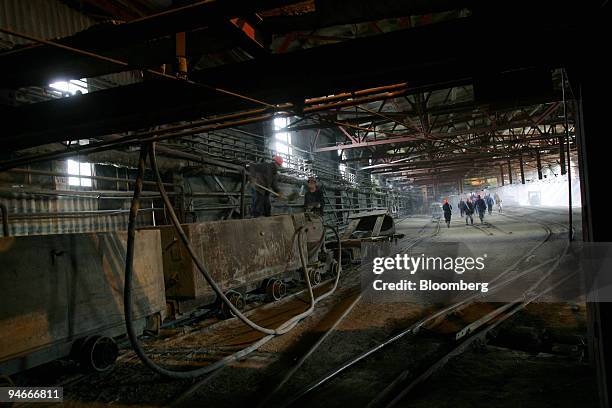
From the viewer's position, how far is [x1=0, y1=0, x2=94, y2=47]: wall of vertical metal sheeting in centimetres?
726

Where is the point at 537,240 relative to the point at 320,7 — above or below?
below

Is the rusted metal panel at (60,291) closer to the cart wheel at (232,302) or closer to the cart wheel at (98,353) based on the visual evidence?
the cart wheel at (98,353)

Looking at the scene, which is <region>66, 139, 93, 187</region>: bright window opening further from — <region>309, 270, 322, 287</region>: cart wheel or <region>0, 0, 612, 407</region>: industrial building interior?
<region>309, 270, 322, 287</region>: cart wheel

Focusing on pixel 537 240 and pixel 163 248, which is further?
pixel 537 240

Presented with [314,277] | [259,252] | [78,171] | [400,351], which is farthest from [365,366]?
[78,171]

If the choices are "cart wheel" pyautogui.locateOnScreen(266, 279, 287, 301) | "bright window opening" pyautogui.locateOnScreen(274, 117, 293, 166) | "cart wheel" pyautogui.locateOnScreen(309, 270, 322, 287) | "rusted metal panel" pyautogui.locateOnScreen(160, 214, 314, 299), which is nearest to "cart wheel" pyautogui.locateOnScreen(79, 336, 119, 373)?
"rusted metal panel" pyautogui.locateOnScreen(160, 214, 314, 299)

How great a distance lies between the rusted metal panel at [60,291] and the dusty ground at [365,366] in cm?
70

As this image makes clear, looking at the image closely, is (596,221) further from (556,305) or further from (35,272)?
(35,272)

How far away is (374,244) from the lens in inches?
462

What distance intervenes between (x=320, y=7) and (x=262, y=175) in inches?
246

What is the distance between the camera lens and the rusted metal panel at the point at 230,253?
5.38 m

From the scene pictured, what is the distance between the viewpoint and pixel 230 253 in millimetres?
5984

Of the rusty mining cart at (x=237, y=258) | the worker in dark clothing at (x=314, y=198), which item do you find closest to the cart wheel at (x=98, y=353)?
the rusty mining cart at (x=237, y=258)

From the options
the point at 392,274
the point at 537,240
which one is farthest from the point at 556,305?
the point at 537,240
